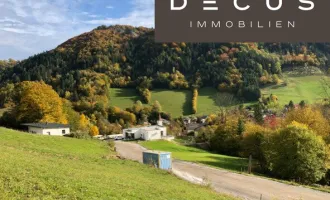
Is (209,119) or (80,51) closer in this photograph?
(209,119)

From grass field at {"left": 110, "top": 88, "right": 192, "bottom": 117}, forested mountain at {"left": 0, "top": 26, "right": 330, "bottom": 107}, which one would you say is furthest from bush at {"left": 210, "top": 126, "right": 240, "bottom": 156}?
forested mountain at {"left": 0, "top": 26, "right": 330, "bottom": 107}

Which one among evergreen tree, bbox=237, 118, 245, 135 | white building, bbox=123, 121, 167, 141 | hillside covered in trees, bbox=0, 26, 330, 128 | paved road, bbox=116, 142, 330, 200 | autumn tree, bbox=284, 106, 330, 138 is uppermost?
hillside covered in trees, bbox=0, 26, 330, 128

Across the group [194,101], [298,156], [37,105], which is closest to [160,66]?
[194,101]

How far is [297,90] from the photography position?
479 feet

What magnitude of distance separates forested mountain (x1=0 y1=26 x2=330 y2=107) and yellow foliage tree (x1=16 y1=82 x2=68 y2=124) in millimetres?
66555

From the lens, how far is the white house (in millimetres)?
Answer: 55406

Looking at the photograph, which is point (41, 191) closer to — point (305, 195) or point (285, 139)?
point (305, 195)

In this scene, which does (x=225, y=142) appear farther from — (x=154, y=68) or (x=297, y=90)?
(x=154, y=68)

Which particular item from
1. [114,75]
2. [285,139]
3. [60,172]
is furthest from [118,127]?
[60,172]

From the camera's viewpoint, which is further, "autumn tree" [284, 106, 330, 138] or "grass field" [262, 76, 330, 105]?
"grass field" [262, 76, 330, 105]

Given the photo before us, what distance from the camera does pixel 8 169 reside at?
15781mm

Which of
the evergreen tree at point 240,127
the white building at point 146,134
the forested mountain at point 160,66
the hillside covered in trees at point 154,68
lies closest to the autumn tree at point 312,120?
the evergreen tree at point 240,127

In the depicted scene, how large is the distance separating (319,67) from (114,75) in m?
102

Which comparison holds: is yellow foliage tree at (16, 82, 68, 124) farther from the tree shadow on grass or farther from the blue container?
the tree shadow on grass
